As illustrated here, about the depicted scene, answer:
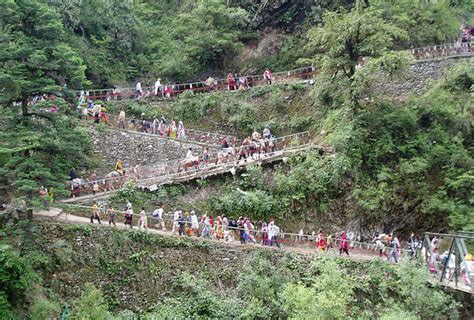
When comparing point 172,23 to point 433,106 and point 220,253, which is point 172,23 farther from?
point 220,253

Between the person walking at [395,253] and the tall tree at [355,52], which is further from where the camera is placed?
the tall tree at [355,52]

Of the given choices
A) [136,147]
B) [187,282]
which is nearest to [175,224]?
[187,282]

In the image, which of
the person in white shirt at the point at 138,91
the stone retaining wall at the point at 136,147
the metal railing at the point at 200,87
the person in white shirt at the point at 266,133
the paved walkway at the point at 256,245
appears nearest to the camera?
the paved walkway at the point at 256,245

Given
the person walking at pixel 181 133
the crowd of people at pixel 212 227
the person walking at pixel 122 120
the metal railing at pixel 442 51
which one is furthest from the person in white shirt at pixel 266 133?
the metal railing at pixel 442 51

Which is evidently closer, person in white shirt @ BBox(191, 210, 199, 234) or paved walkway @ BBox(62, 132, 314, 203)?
person in white shirt @ BBox(191, 210, 199, 234)

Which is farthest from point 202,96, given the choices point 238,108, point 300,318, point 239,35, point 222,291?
point 300,318

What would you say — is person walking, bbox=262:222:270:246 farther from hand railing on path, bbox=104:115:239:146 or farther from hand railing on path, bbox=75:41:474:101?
hand railing on path, bbox=75:41:474:101

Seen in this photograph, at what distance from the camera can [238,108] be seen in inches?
1304

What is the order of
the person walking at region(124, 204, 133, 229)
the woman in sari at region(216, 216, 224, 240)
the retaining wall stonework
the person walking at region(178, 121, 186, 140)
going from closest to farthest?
the person walking at region(124, 204, 133, 229) → the woman in sari at region(216, 216, 224, 240) → the person walking at region(178, 121, 186, 140) → the retaining wall stonework

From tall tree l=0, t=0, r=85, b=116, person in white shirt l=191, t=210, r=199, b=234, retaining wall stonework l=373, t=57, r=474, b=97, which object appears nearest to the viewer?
tall tree l=0, t=0, r=85, b=116

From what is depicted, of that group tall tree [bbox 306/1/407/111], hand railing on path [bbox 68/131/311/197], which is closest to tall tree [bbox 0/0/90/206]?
hand railing on path [bbox 68/131/311/197]

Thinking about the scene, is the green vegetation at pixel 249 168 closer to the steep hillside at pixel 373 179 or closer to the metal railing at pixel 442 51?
the steep hillside at pixel 373 179

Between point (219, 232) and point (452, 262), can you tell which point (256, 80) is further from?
point (452, 262)

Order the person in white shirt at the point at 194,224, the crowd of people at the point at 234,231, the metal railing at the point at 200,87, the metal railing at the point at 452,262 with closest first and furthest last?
the metal railing at the point at 452,262 → the crowd of people at the point at 234,231 → the person in white shirt at the point at 194,224 → the metal railing at the point at 200,87
